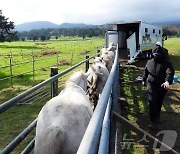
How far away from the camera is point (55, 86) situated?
567cm

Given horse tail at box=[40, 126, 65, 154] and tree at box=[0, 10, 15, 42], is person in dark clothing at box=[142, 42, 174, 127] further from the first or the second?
tree at box=[0, 10, 15, 42]

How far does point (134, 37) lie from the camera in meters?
17.5

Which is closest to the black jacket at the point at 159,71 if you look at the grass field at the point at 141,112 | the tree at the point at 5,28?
the grass field at the point at 141,112


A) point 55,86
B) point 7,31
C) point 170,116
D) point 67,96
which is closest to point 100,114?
point 67,96

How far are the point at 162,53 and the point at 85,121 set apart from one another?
4.35 metres

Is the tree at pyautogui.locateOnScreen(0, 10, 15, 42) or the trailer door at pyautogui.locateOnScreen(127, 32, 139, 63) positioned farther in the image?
the tree at pyautogui.locateOnScreen(0, 10, 15, 42)

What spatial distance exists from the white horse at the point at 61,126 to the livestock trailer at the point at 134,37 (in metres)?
14.4

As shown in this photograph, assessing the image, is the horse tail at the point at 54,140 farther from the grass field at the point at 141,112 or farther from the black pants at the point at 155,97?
the black pants at the point at 155,97

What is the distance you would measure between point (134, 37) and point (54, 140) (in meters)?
15.1

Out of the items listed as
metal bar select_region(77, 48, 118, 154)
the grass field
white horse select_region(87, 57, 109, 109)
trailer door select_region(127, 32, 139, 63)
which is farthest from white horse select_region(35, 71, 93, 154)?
trailer door select_region(127, 32, 139, 63)

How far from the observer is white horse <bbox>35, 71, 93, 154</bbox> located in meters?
2.91

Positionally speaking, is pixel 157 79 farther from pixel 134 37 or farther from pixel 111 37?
pixel 111 37

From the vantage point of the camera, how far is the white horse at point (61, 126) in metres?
2.91

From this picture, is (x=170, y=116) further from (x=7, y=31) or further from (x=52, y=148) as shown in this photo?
(x=7, y=31)
